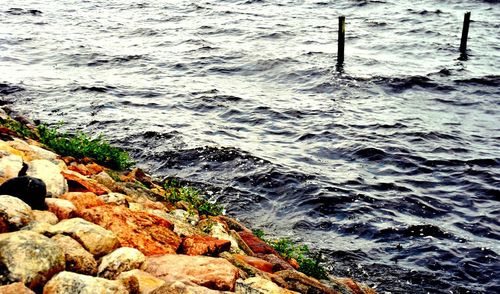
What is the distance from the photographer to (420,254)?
8.55 meters

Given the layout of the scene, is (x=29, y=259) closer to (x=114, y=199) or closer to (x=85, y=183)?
(x=114, y=199)

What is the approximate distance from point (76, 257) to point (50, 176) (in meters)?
2.01

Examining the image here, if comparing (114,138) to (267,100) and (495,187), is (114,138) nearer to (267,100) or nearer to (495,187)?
(267,100)

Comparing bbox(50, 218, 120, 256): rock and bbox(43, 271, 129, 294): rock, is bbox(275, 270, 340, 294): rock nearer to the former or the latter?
bbox(50, 218, 120, 256): rock

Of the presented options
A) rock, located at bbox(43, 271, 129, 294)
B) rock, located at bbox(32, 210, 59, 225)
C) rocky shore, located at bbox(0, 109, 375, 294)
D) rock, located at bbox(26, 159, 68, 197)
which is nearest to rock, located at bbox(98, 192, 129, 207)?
rocky shore, located at bbox(0, 109, 375, 294)

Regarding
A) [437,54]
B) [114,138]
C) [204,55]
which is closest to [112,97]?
[114,138]

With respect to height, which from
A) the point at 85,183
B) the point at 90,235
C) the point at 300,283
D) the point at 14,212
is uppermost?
the point at 14,212

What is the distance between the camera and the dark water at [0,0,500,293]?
29.9ft

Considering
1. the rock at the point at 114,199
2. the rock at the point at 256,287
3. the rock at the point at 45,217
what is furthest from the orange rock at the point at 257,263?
the rock at the point at 45,217

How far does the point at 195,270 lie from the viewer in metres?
4.59

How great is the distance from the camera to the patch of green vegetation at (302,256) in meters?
7.16

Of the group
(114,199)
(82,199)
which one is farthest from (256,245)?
(82,199)

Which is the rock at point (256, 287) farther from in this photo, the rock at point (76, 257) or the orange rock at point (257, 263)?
the rock at point (76, 257)

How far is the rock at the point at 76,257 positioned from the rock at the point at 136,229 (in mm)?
653
